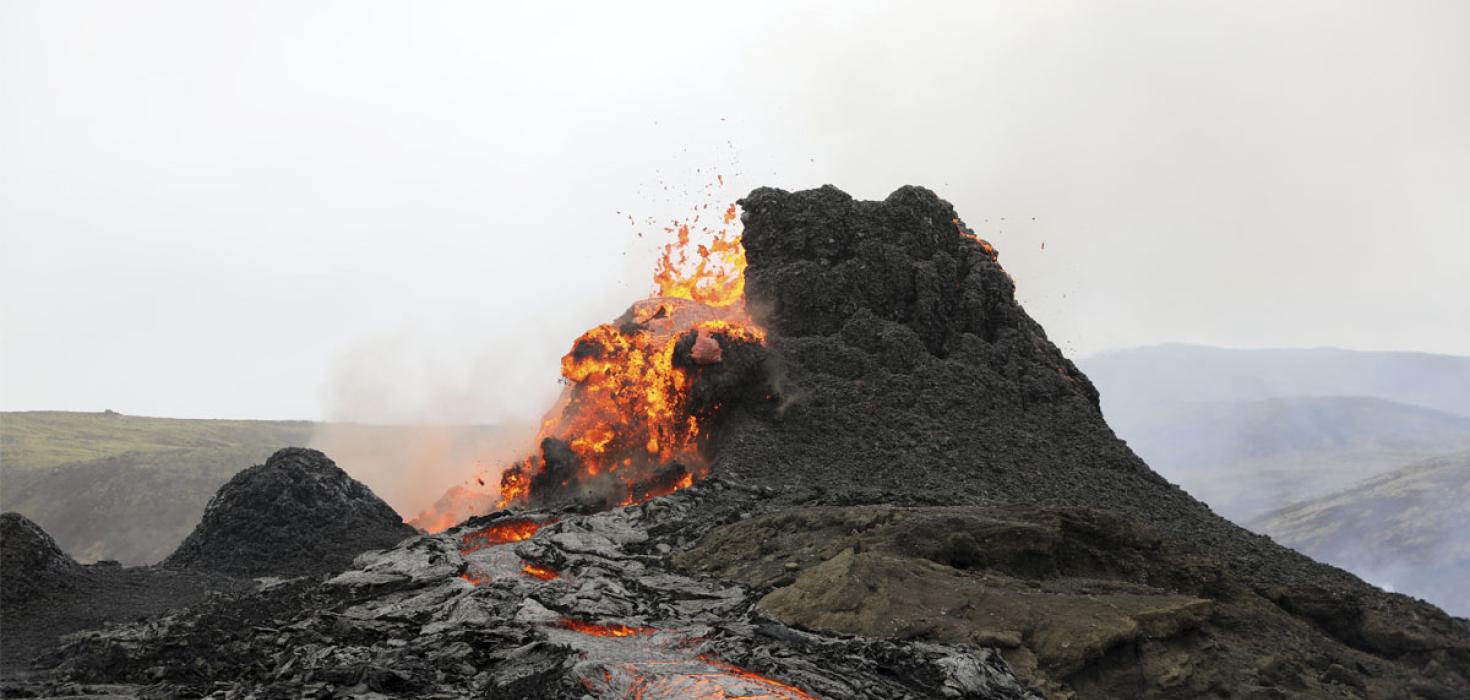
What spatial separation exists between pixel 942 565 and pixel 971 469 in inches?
503

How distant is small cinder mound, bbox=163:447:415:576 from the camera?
3459cm

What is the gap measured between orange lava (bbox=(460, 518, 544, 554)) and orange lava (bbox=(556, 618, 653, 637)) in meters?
10.7

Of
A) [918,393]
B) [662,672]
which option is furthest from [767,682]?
[918,393]

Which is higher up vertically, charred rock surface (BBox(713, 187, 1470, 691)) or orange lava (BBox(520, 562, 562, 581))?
charred rock surface (BBox(713, 187, 1470, 691))

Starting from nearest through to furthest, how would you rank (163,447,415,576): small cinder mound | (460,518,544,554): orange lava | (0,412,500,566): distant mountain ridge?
(460,518,544,554): orange lava, (163,447,415,576): small cinder mound, (0,412,500,566): distant mountain ridge

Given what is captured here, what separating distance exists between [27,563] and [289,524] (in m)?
8.64

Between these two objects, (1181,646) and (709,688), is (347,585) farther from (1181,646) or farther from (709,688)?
(1181,646)

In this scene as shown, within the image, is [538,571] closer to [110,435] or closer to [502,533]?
[502,533]

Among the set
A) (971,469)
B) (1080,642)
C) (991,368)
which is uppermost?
(991,368)

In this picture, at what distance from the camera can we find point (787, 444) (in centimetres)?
3550

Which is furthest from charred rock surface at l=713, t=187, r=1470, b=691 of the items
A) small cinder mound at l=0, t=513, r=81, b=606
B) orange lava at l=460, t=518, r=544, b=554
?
small cinder mound at l=0, t=513, r=81, b=606

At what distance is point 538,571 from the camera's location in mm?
25062

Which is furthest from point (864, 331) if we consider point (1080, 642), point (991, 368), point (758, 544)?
point (1080, 642)

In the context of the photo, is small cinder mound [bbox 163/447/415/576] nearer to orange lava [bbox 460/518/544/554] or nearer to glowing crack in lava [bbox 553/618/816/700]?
orange lava [bbox 460/518/544/554]
